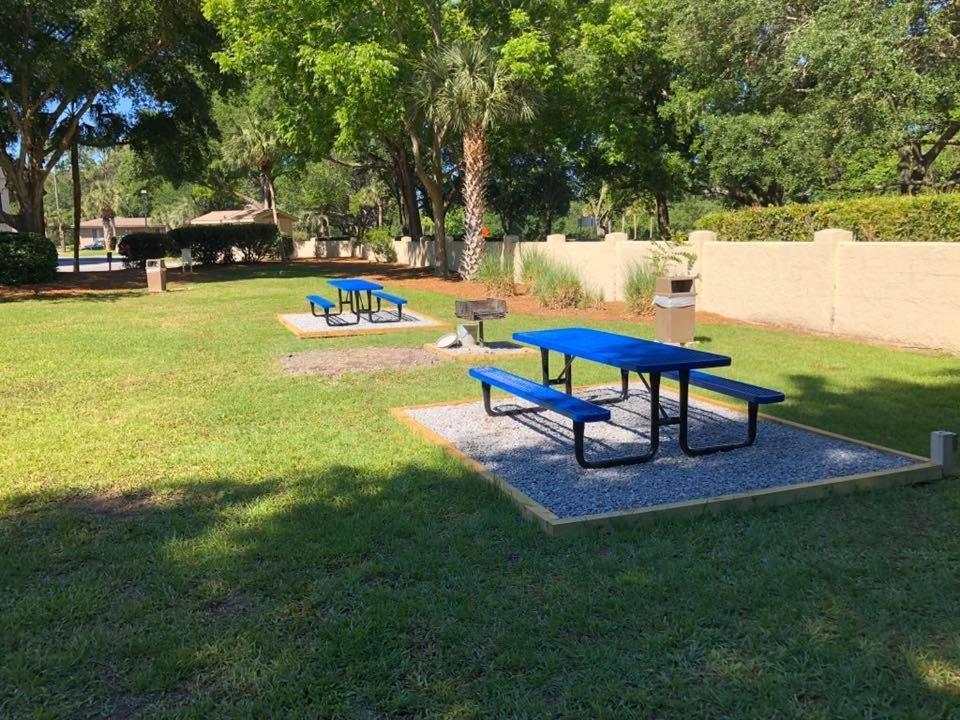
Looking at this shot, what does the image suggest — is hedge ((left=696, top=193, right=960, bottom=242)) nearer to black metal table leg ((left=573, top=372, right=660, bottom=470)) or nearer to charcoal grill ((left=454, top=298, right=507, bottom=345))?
charcoal grill ((left=454, top=298, right=507, bottom=345))

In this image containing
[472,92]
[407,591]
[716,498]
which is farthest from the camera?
[472,92]

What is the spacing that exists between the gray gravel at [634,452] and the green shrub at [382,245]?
100 ft

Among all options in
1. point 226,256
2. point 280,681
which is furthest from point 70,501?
point 226,256

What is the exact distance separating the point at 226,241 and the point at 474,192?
1886 centimetres

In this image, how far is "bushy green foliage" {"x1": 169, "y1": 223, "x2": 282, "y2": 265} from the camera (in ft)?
114

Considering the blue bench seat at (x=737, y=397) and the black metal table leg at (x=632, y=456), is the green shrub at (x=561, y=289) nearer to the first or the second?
the blue bench seat at (x=737, y=397)

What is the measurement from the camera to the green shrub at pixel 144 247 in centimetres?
3447

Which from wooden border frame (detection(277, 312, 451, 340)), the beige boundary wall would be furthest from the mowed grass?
wooden border frame (detection(277, 312, 451, 340))

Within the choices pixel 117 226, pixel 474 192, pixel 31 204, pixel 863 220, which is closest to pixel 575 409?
pixel 863 220

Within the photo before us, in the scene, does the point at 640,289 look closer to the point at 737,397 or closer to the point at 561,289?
the point at 561,289

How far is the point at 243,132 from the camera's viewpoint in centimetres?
4400

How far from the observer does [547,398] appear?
534 cm

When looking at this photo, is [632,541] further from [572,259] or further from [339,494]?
[572,259]

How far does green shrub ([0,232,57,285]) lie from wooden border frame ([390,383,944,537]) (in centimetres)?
2118
